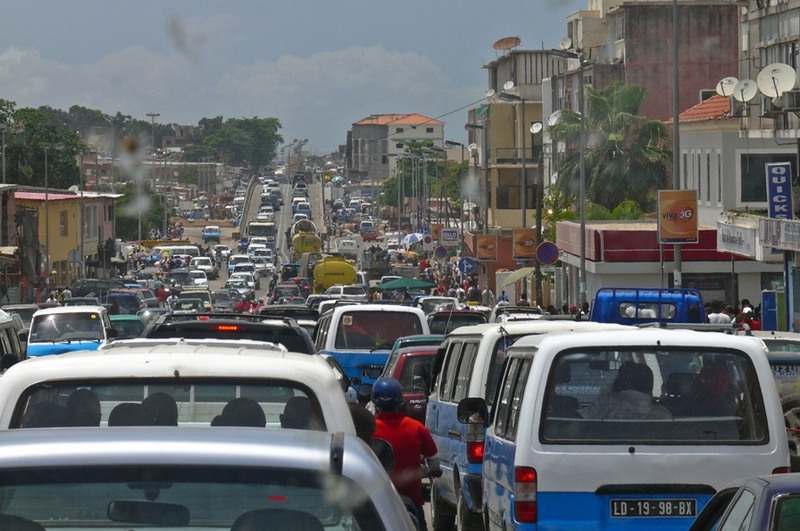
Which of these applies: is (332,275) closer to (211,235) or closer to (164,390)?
(164,390)

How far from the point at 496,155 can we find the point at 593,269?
1630 inches

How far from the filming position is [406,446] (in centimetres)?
996

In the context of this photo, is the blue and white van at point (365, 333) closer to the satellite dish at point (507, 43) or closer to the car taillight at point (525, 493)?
the car taillight at point (525, 493)

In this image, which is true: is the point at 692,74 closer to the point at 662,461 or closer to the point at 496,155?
the point at 496,155

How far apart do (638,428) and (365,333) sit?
1360 cm

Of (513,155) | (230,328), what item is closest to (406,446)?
(230,328)

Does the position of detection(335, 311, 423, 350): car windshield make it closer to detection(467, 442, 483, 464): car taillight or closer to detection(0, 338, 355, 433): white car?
detection(467, 442, 483, 464): car taillight

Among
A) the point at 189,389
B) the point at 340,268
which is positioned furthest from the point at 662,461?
the point at 340,268

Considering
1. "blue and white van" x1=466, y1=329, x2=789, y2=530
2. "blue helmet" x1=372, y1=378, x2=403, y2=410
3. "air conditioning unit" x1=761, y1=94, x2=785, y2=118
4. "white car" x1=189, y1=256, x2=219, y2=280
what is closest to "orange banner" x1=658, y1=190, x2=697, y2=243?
"air conditioning unit" x1=761, y1=94, x2=785, y2=118

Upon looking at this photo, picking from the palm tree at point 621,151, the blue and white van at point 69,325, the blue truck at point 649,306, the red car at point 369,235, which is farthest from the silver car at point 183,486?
the red car at point 369,235

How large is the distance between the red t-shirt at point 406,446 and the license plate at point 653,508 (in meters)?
1.80

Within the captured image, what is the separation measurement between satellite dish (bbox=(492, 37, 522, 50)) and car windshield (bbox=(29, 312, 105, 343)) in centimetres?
6678

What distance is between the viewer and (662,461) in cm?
836

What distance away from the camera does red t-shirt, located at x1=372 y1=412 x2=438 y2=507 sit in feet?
32.2
